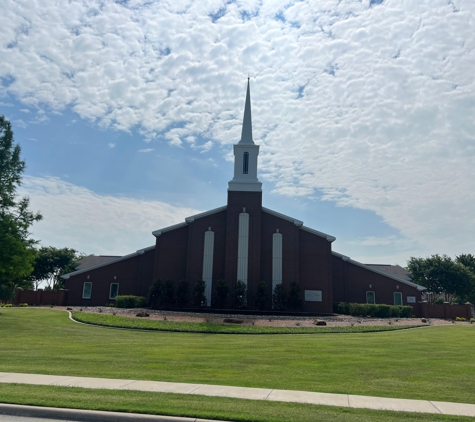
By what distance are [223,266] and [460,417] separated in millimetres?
33250

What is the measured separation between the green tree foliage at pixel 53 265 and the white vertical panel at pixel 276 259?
31708 mm

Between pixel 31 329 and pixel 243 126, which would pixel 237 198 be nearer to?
pixel 243 126

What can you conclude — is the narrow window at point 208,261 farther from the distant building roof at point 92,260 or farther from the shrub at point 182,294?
the distant building roof at point 92,260

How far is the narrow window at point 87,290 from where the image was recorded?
43656mm

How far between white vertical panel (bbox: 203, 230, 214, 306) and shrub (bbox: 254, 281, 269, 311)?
4.51 meters

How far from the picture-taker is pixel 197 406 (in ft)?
25.2

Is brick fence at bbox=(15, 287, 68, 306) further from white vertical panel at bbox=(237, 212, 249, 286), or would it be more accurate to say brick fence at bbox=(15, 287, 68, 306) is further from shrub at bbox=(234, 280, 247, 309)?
white vertical panel at bbox=(237, 212, 249, 286)

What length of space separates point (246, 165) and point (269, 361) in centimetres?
3135

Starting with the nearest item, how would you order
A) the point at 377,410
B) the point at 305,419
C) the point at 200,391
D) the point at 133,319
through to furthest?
the point at 305,419
the point at 377,410
the point at 200,391
the point at 133,319

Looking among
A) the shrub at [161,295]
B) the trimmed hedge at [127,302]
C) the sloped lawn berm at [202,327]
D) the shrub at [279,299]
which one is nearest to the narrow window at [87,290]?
the trimmed hedge at [127,302]

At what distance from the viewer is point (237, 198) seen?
136 ft

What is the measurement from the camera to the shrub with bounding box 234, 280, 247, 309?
3794 cm

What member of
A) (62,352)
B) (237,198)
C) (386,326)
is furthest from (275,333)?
(237,198)

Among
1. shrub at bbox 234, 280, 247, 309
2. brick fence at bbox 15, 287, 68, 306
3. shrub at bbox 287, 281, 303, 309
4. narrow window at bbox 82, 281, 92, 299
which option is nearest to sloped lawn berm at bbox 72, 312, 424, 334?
shrub at bbox 234, 280, 247, 309
